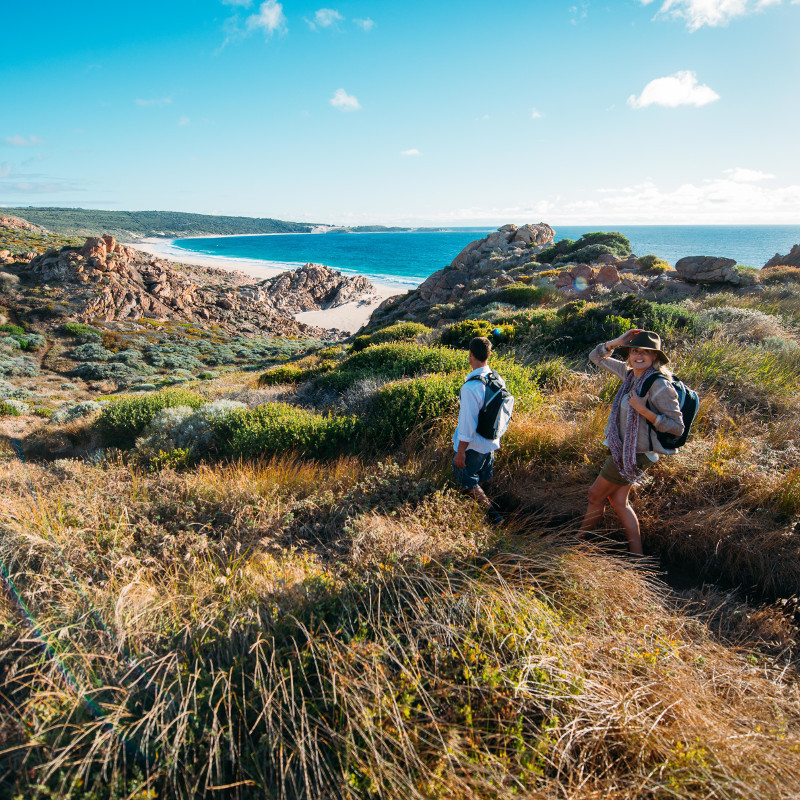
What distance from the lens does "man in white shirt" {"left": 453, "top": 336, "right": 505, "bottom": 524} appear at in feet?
13.5

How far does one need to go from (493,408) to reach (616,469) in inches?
47.7

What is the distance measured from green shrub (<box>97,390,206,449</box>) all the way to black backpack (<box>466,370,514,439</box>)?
7304 mm

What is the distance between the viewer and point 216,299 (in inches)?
1658

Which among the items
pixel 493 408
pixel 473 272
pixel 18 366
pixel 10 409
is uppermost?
pixel 473 272

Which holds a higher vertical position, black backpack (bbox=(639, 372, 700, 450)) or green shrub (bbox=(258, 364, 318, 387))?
black backpack (bbox=(639, 372, 700, 450))

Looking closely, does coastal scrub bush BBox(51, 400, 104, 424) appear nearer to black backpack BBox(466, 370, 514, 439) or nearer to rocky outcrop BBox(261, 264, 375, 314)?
black backpack BBox(466, 370, 514, 439)

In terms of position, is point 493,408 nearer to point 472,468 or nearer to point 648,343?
point 472,468

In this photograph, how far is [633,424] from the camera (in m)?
3.49

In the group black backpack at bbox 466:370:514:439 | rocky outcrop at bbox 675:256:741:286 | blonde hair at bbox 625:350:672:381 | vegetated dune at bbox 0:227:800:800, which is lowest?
vegetated dune at bbox 0:227:800:800

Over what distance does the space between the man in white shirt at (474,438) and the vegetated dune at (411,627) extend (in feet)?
0.77

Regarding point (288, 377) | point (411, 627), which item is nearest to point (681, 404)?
point (411, 627)

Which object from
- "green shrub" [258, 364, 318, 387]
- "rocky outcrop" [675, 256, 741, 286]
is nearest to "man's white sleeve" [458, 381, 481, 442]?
"green shrub" [258, 364, 318, 387]

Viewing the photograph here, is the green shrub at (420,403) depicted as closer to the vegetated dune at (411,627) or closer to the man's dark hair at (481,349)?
the vegetated dune at (411,627)

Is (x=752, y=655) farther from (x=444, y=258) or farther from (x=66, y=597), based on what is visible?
(x=444, y=258)
